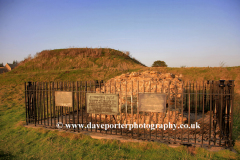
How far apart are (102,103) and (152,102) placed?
1.66 meters

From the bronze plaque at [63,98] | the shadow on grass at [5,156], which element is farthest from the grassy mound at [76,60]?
the shadow on grass at [5,156]

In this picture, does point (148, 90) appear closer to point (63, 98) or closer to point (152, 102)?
point (152, 102)

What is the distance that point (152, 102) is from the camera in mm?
4496

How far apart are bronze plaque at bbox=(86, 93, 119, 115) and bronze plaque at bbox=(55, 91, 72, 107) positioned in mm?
846

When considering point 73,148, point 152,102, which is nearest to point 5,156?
point 73,148

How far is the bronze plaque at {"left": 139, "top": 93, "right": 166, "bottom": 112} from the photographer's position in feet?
14.6

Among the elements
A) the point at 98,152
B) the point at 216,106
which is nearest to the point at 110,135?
the point at 98,152

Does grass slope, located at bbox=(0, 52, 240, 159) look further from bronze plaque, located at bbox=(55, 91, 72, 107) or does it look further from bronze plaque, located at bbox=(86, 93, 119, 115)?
bronze plaque, located at bbox=(55, 91, 72, 107)

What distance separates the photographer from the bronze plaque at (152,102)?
4.44m

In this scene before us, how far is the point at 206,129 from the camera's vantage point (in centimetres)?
563

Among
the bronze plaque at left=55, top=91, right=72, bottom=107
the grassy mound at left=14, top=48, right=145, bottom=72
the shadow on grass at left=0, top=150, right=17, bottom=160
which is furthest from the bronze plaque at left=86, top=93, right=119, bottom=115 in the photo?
the grassy mound at left=14, top=48, right=145, bottom=72

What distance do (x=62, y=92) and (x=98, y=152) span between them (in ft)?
8.94

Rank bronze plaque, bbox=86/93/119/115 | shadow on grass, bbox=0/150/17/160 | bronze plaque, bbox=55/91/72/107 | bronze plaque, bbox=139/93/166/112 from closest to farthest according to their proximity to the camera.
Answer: shadow on grass, bbox=0/150/17/160, bronze plaque, bbox=139/93/166/112, bronze plaque, bbox=86/93/119/115, bronze plaque, bbox=55/91/72/107

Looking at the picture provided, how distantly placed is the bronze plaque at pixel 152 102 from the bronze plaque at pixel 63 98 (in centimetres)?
272
